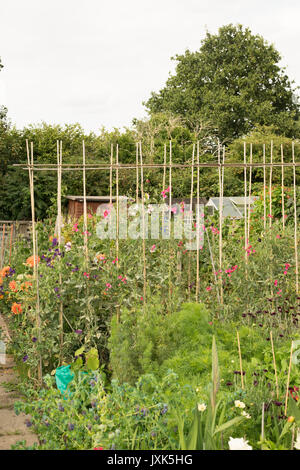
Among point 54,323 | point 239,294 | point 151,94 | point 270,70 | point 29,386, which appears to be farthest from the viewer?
point 151,94

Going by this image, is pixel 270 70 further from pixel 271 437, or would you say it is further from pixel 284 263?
pixel 271 437

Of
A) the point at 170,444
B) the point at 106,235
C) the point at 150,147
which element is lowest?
the point at 170,444

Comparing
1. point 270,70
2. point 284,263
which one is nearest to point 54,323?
point 284,263

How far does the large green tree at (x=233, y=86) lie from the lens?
76.6 feet

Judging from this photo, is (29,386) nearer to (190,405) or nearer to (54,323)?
(54,323)

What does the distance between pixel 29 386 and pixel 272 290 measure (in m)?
2.21

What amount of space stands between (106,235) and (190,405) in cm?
274

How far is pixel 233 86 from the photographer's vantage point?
24297 mm


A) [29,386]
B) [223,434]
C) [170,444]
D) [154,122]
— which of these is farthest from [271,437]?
[154,122]

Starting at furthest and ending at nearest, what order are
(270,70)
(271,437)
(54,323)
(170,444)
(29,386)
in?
(270,70), (54,323), (29,386), (271,437), (170,444)

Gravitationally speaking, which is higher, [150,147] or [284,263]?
[150,147]

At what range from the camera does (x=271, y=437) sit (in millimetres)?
2264

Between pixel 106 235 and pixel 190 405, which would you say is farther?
pixel 106 235

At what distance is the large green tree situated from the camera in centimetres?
2334
